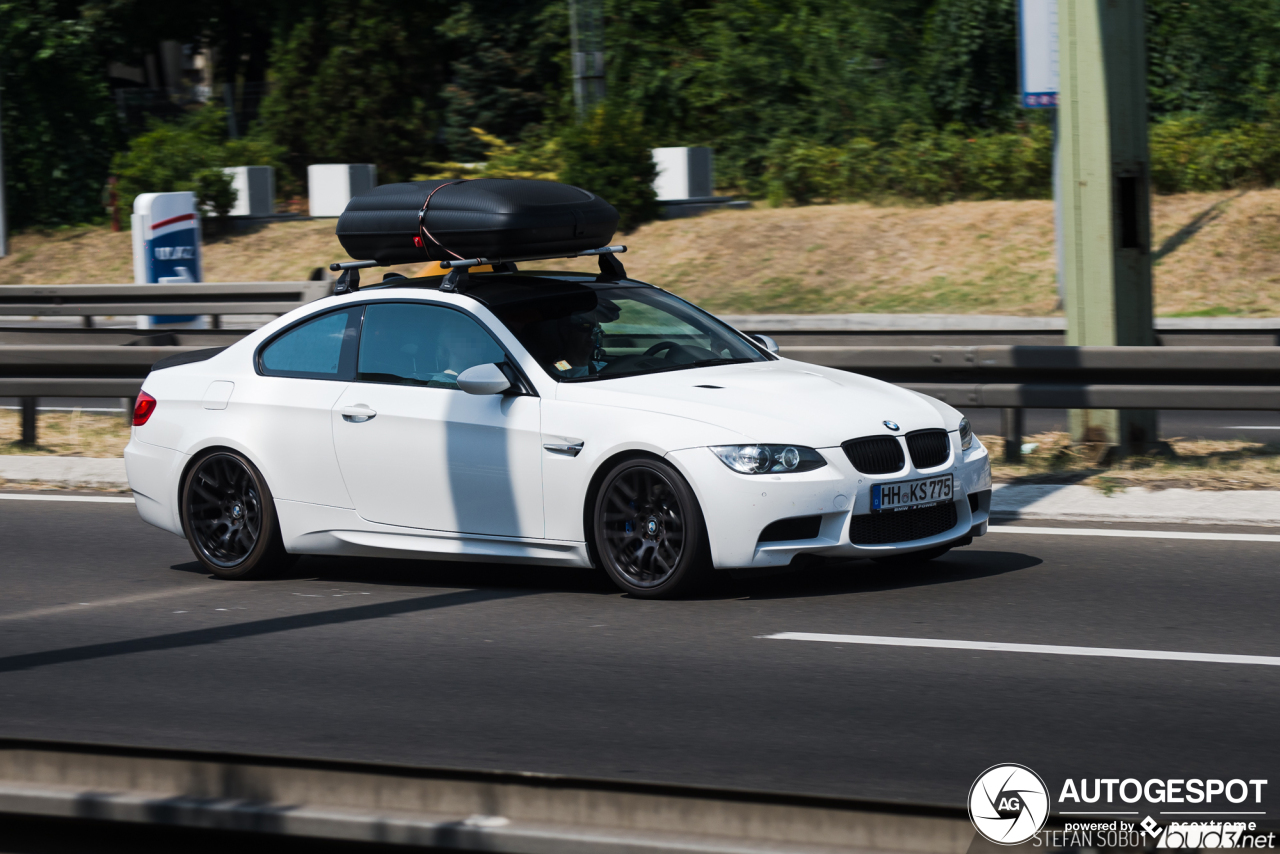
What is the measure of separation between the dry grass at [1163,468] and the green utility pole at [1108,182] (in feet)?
0.76

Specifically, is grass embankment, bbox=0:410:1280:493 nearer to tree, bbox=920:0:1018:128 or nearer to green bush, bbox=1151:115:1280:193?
green bush, bbox=1151:115:1280:193

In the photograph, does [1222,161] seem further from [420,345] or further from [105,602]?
[105,602]

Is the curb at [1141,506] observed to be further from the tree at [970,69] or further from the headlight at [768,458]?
the tree at [970,69]

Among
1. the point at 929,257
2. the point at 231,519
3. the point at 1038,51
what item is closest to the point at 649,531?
the point at 231,519

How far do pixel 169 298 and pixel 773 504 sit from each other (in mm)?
16812

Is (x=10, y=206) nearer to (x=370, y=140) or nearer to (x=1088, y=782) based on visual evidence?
(x=370, y=140)

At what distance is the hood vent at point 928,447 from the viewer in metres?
7.52

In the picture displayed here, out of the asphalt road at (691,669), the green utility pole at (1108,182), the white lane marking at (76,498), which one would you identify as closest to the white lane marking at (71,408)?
the white lane marking at (76,498)

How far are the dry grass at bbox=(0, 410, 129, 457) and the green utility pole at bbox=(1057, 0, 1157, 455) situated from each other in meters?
7.21

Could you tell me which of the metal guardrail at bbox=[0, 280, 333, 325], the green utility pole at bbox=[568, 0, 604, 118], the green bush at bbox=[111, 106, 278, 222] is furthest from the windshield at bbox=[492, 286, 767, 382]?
the green bush at bbox=[111, 106, 278, 222]

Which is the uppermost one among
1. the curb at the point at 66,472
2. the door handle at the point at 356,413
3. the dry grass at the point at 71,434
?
the door handle at the point at 356,413

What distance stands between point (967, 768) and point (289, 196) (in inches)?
1427

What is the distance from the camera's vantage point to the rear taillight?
9062 millimetres

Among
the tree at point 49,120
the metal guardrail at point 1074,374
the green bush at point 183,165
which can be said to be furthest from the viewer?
the tree at point 49,120
